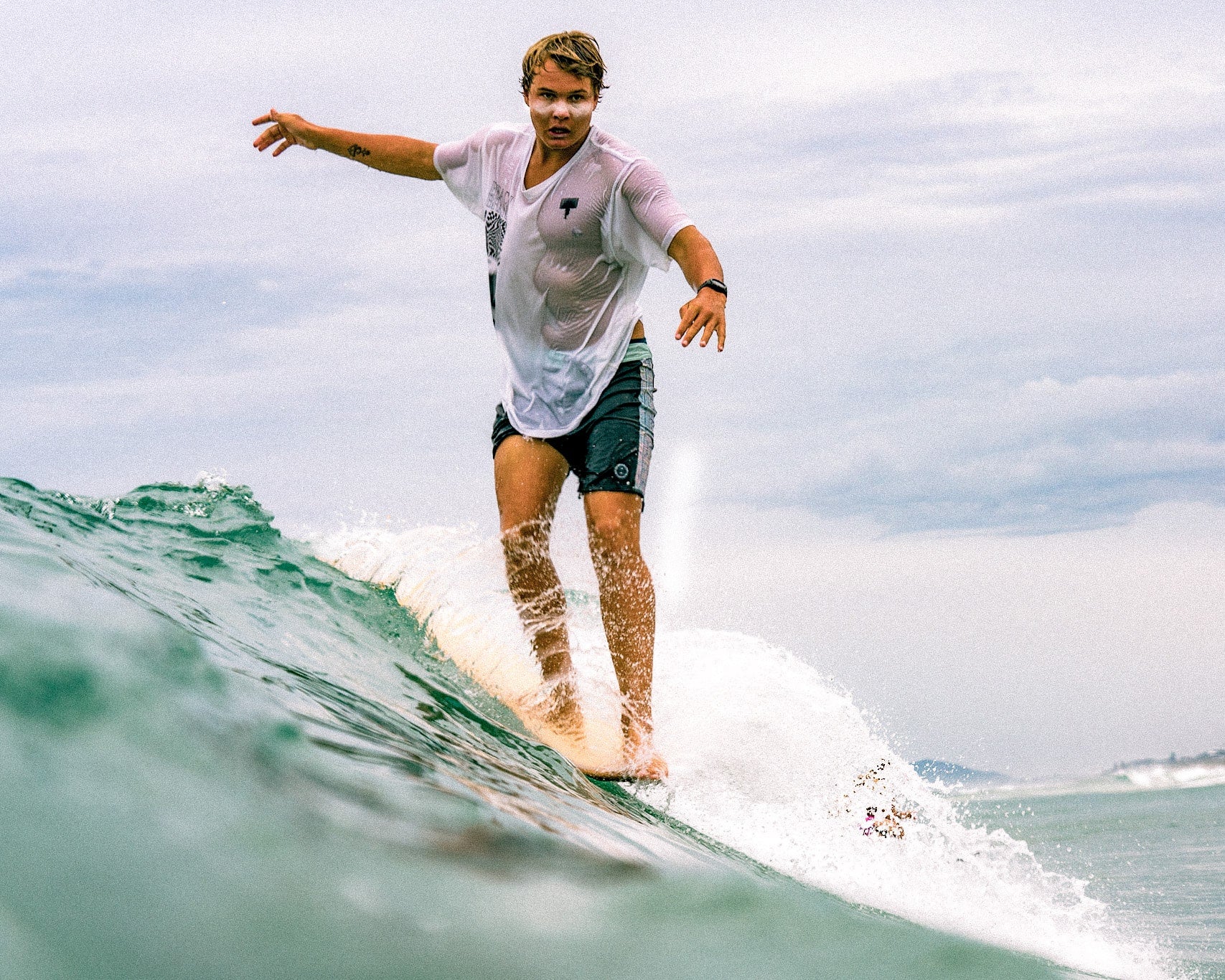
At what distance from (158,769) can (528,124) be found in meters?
2.93

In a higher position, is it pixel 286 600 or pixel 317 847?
pixel 286 600

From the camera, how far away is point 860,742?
4.59m

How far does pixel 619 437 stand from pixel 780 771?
1449 millimetres

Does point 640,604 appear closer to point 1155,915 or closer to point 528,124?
point 528,124

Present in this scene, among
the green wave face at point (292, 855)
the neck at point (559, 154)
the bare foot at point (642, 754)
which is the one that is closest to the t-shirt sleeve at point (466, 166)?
the neck at point (559, 154)

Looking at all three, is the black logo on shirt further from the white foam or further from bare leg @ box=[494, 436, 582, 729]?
the white foam

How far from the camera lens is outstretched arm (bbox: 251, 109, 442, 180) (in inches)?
169

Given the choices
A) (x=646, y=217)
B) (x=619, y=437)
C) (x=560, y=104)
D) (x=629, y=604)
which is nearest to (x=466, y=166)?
(x=560, y=104)

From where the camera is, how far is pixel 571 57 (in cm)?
368

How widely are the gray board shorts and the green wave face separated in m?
1.50

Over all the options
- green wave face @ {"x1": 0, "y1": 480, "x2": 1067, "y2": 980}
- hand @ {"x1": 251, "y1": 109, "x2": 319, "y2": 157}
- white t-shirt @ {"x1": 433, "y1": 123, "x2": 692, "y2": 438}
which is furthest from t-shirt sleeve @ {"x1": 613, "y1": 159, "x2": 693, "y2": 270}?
green wave face @ {"x1": 0, "y1": 480, "x2": 1067, "y2": 980}

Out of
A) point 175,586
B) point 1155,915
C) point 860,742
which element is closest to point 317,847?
point 175,586

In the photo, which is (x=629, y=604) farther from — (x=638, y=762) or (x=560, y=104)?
(x=560, y=104)

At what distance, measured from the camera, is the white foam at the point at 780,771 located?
2.77 meters
